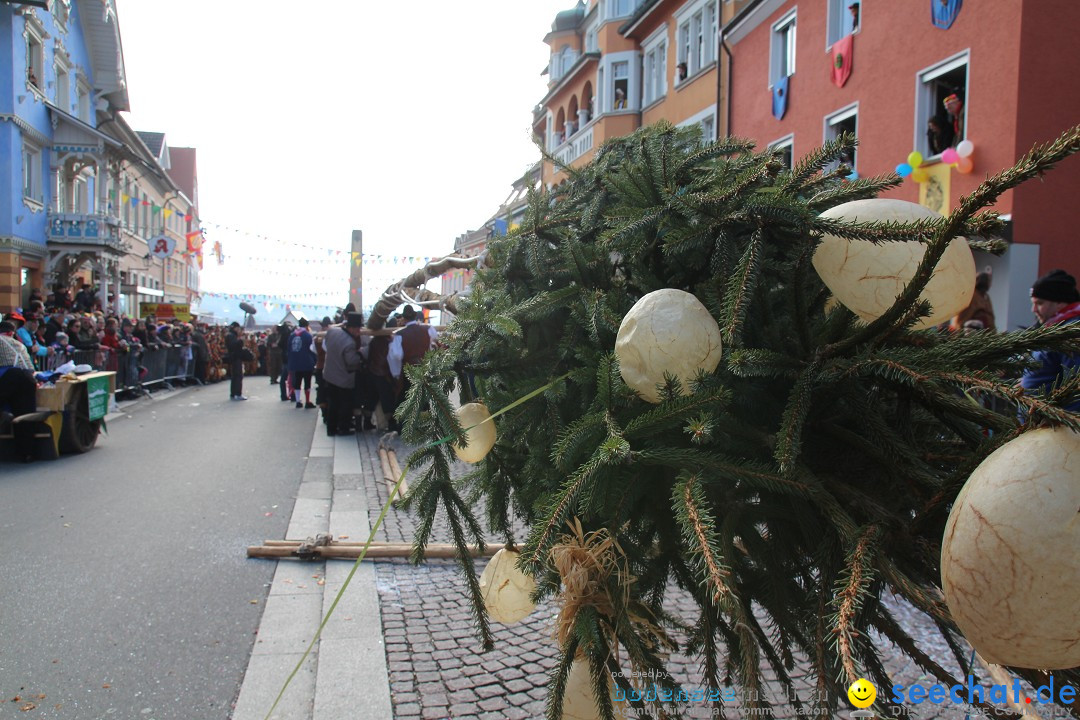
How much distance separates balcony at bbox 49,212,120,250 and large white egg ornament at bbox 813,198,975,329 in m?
26.6

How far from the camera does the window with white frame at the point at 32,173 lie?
2236 cm

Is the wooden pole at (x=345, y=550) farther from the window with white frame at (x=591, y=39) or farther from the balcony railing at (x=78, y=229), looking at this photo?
the window with white frame at (x=591, y=39)

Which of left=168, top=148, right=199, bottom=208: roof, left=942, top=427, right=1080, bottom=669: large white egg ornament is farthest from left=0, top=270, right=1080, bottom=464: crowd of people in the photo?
left=168, top=148, right=199, bottom=208: roof

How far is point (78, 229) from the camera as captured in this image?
2361 centimetres

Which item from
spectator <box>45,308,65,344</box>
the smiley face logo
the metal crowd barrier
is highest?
spectator <box>45,308,65,344</box>

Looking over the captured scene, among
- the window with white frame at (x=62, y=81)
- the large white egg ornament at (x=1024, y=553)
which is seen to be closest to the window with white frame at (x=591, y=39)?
the window with white frame at (x=62, y=81)

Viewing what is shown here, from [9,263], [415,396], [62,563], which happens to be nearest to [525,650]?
[415,396]

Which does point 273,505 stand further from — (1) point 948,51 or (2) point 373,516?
(1) point 948,51

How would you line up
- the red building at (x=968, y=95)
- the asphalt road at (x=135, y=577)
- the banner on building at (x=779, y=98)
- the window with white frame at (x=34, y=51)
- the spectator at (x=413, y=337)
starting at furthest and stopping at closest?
the window with white frame at (x=34, y=51) < the banner on building at (x=779, y=98) < the spectator at (x=413, y=337) < the red building at (x=968, y=95) < the asphalt road at (x=135, y=577)

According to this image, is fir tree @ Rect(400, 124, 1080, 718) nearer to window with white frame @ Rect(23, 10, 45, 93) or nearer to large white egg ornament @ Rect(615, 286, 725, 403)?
large white egg ornament @ Rect(615, 286, 725, 403)

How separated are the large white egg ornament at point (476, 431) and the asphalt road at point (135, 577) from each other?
2182 mm

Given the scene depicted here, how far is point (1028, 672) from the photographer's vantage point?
1.23 m

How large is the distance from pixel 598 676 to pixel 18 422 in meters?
9.74

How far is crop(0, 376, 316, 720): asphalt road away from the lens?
347cm
